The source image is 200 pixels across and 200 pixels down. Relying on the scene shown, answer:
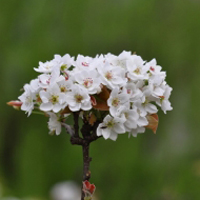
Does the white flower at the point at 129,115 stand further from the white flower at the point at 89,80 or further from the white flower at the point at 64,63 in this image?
the white flower at the point at 64,63

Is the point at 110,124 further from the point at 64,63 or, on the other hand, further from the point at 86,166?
the point at 64,63

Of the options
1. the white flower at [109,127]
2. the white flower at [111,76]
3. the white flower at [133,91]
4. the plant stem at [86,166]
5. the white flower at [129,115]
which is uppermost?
the white flower at [111,76]

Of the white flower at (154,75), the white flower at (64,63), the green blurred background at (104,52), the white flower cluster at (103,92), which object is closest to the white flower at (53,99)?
the white flower cluster at (103,92)

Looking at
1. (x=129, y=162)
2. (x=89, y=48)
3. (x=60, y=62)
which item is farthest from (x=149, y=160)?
(x=60, y=62)

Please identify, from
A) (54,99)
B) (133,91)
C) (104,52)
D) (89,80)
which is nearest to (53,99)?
(54,99)

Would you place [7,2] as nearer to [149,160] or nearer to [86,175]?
[149,160]

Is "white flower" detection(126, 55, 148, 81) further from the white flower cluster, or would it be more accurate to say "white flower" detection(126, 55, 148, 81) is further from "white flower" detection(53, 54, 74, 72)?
"white flower" detection(53, 54, 74, 72)
